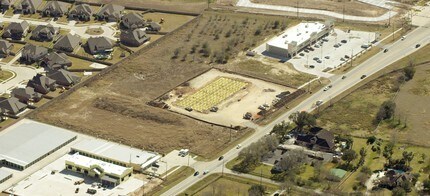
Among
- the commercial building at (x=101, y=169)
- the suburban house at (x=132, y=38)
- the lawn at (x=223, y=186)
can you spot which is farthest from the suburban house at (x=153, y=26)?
the lawn at (x=223, y=186)

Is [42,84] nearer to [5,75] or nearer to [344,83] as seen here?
[5,75]

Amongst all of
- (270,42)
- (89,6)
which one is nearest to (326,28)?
(270,42)

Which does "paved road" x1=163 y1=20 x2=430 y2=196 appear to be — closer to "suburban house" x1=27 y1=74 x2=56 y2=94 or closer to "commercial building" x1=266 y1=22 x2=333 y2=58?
"commercial building" x1=266 y1=22 x2=333 y2=58

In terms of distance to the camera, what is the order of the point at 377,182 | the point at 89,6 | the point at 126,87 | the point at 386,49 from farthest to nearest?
1. the point at 89,6
2. the point at 386,49
3. the point at 126,87
4. the point at 377,182

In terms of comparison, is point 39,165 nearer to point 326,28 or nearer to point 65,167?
point 65,167

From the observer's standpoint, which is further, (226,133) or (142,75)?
(142,75)

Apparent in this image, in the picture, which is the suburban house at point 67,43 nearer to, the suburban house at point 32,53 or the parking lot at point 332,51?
the suburban house at point 32,53
